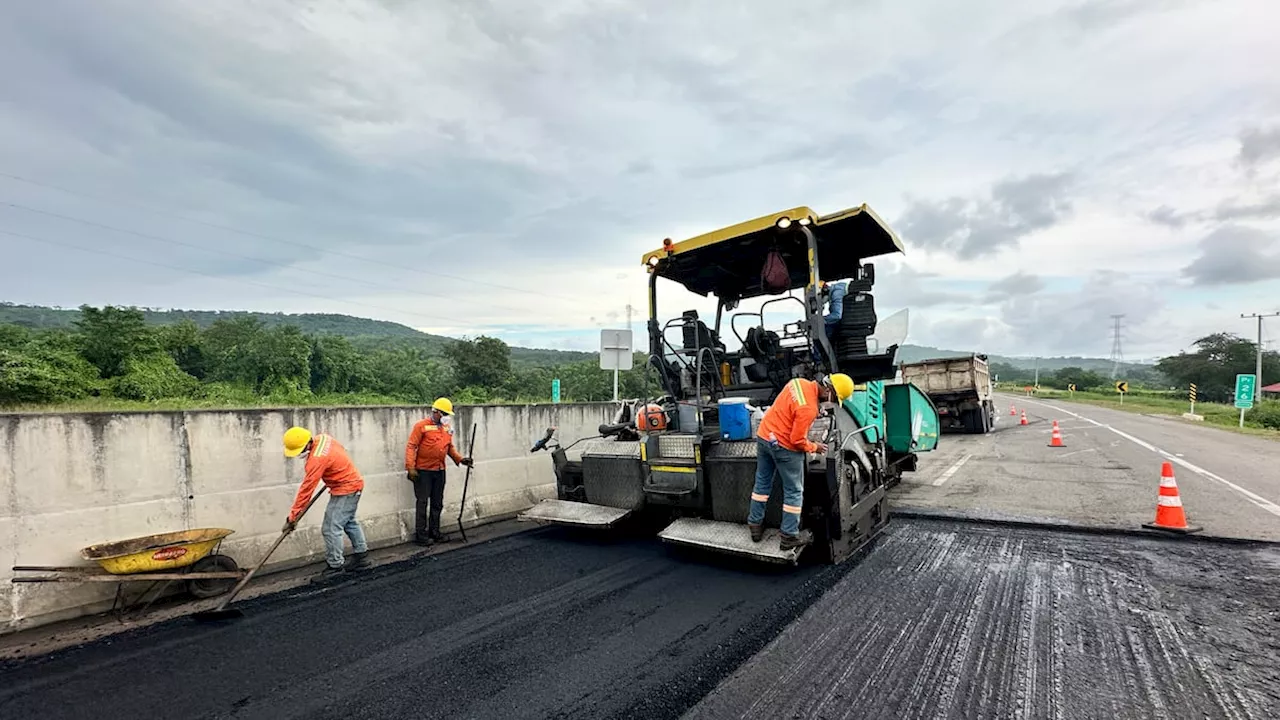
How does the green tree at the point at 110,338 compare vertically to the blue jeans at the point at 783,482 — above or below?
above

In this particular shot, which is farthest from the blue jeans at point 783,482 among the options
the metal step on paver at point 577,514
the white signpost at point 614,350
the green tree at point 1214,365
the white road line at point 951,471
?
the green tree at point 1214,365

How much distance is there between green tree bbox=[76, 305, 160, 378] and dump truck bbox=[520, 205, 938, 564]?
21250 millimetres

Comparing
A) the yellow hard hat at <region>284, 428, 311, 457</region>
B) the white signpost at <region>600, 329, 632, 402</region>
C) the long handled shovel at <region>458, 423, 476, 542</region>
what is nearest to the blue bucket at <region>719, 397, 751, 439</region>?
the long handled shovel at <region>458, 423, 476, 542</region>

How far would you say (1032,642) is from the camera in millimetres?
3225

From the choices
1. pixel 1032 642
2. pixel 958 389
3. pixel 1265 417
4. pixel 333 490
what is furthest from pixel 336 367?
pixel 1265 417

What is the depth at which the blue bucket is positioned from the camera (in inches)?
193

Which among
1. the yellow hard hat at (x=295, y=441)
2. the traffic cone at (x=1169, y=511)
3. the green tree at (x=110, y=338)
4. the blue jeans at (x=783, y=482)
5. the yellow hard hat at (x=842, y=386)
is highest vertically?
the green tree at (x=110, y=338)

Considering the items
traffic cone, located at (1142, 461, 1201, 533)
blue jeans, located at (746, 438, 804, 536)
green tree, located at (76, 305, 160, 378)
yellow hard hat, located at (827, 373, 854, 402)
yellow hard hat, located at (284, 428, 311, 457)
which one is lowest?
traffic cone, located at (1142, 461, 1201, 533)

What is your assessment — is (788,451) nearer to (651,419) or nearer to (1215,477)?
(651,419)

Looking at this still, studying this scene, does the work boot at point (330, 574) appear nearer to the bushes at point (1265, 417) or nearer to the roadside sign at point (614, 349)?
the roadside sign at point (614, 349)

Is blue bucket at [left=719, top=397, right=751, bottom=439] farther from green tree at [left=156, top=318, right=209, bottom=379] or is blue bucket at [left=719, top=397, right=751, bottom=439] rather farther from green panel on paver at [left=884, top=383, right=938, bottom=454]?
green tree at [left=156, top=318, right=209, bottom=379]

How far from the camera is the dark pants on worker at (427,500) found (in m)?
5.67

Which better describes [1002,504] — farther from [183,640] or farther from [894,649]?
[183,640]

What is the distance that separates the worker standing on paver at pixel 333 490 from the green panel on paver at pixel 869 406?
4300 millimetres
